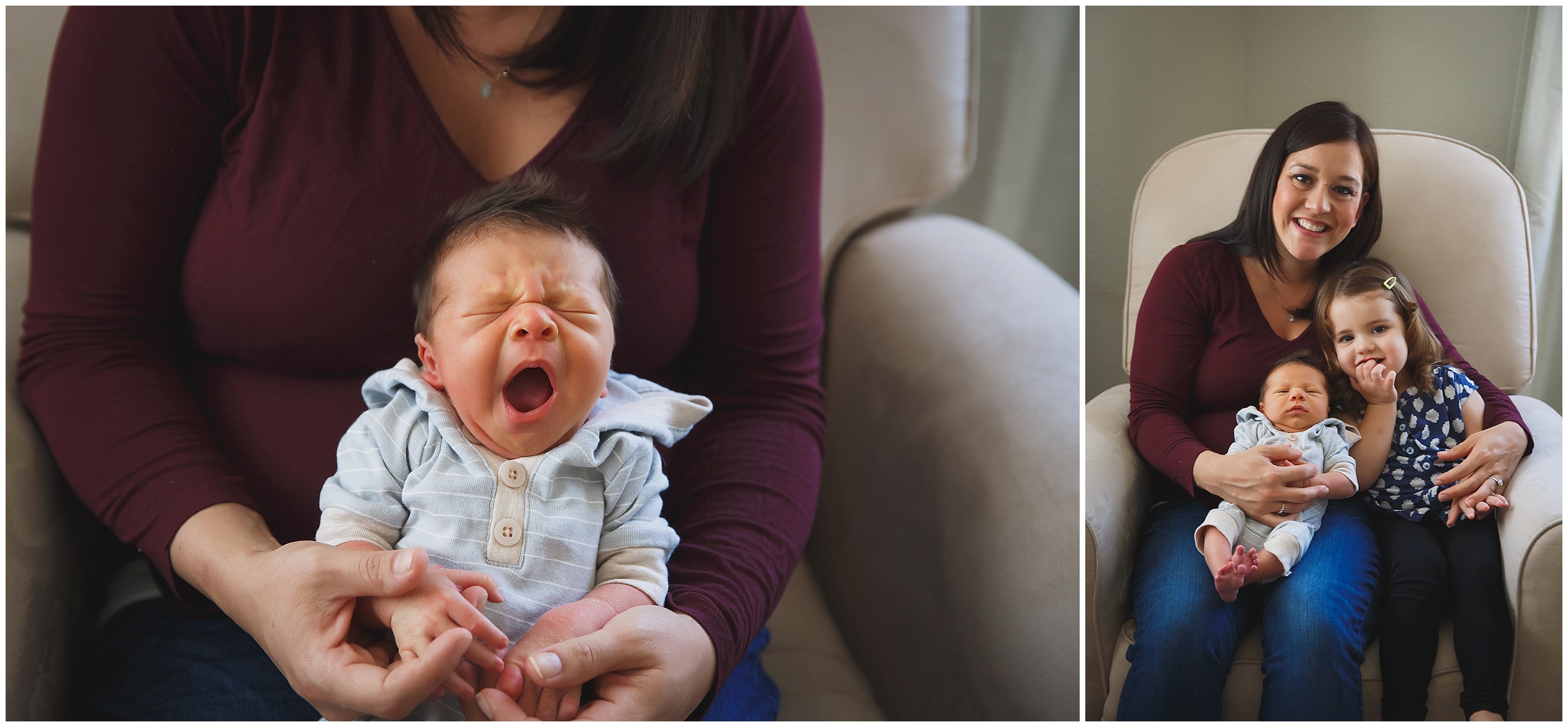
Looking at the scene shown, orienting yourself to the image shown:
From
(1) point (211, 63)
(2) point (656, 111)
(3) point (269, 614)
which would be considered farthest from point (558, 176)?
(3) point (269, 614)

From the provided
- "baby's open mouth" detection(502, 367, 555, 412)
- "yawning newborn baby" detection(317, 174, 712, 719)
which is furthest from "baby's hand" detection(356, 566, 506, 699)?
"baby's open mouth" detection(502, 367, 555, 412)

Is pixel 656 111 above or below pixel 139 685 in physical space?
above

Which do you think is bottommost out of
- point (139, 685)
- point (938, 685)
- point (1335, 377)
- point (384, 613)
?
point (938, 685)

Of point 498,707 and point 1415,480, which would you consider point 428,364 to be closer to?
point 498,707

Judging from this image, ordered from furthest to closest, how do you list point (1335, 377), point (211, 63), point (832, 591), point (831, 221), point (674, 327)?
point (831, 221)
point (832, 591)
point (674, 327)
point (211, 63)
point (1335, 377)

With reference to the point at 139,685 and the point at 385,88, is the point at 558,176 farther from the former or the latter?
the point at 139,685

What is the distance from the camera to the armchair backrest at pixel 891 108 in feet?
3.53

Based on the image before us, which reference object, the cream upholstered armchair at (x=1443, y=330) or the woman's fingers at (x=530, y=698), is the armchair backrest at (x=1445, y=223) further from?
the woman's fingers at (x=530, y=698)

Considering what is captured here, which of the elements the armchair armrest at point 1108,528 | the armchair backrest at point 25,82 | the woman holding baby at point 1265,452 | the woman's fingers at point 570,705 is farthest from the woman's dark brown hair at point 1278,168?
the armchair backrest at point 25,82

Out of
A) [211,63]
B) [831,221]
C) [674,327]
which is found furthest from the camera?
[831,221]

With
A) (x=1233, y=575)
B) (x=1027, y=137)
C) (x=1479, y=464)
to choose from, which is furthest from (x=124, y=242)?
(x=1027, y=137)

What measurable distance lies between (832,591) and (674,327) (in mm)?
371

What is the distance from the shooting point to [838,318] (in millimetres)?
1080

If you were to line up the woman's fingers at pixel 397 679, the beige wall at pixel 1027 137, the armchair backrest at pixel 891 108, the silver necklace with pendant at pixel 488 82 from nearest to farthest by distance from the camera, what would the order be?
the woman's fingers at pixel 397 679
the silver necklace with pendant at pixel 488 82
the armchair backrest at pixel 891 108
the beige wall at pixel 1027 137
